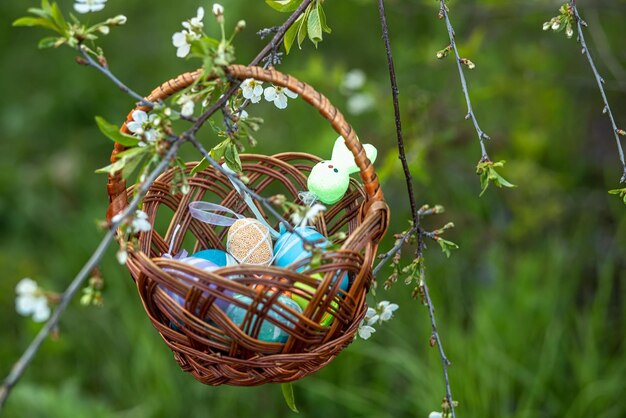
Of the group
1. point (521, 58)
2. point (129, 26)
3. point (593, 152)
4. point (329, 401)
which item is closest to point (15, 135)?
point (129, 26)

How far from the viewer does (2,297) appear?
2.42 meters

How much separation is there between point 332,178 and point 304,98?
0.80 feet

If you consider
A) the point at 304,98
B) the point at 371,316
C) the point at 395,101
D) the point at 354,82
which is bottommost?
the point at 371,316

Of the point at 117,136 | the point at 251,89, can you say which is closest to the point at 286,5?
the point at 251,89

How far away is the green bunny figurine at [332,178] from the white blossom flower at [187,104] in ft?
0.98

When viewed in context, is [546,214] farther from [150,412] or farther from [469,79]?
[150,412]

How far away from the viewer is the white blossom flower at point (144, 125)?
37.4 inches

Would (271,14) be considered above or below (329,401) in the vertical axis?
above

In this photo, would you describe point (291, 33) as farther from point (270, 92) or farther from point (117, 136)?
point (117, 136)

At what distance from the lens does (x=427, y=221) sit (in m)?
2.46

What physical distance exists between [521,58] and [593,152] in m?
0.43

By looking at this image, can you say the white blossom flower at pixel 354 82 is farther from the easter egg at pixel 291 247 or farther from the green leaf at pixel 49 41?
Result: the green leaf at pixel 49 41

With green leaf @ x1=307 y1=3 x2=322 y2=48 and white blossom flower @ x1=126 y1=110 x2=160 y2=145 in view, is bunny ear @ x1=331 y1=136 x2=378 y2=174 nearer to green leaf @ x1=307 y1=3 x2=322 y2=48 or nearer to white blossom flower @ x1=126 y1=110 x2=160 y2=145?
green leaf @ x1=307 y1=3 x2=322 y2=48

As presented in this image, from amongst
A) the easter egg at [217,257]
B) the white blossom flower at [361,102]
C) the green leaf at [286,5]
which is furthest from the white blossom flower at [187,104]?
the white blossom flower at [361,102]
